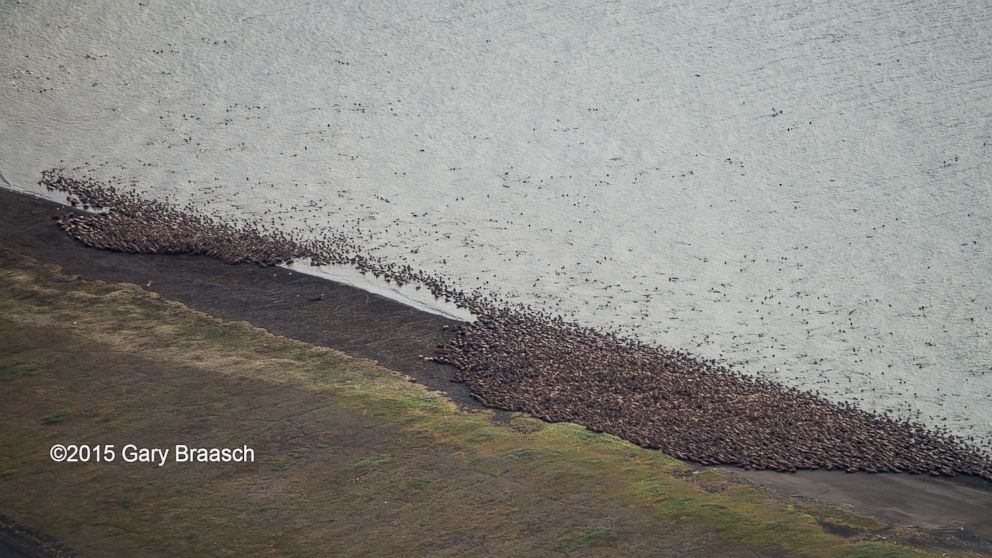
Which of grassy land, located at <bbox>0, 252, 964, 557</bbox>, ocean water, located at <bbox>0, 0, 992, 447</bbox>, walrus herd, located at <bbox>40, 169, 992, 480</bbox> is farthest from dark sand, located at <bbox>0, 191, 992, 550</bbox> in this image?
ocean water, located at <bbox>0, 0, 992, 447</bbox>

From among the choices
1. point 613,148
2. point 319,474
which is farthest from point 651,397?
point 613,148

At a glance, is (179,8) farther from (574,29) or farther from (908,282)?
(908,282)

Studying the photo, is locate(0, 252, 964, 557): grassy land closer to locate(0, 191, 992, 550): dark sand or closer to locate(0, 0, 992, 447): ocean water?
locate(0, 191, 992, 550): dark sand

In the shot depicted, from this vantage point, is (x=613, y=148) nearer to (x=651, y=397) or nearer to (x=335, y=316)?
(x=335, y=316)

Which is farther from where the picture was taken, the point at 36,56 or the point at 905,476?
the point at 36,56

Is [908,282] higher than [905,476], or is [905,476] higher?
[908,282]

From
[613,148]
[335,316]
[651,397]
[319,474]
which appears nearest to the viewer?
[319,474]

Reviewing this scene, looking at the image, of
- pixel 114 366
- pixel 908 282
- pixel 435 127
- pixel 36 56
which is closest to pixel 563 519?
pixel 114 366

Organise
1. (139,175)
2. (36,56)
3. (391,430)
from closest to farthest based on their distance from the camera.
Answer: (391,430) < (139,175) < (36,56)
